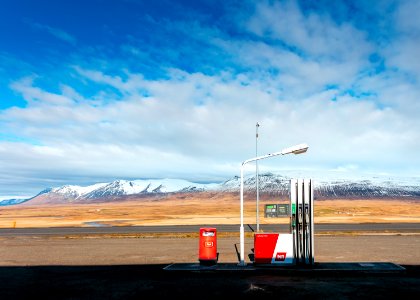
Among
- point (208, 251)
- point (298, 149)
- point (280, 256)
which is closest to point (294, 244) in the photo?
point (280, 256)

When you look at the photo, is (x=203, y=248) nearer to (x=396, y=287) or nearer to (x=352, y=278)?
(x=352, y=278)

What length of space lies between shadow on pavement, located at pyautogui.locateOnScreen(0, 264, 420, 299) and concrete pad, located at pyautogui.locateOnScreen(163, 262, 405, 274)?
28 centimetres

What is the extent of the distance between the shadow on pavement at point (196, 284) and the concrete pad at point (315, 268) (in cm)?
28

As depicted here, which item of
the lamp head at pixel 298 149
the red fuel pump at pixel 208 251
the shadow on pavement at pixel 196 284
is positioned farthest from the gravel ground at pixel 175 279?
the lamp head at pixel 298 149

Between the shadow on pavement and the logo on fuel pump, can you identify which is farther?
the logo on fuel pump

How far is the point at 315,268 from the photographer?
15500 millimetres

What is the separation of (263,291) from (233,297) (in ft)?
3.91

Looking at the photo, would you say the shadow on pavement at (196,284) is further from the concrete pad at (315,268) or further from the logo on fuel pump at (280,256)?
the logo on fuel pump at (280,256)

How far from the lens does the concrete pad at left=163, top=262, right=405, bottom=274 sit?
14884 mm

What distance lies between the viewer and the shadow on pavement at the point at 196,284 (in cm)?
1164

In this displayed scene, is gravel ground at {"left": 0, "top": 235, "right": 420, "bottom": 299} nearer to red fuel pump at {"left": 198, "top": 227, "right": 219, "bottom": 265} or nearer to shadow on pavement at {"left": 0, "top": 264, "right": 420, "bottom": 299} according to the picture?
shadow on pavement at {"left": 0, "top": 264, "right": 420, "bottom": 299}

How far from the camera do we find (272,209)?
57.9 meters

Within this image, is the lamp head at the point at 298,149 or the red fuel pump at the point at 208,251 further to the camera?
the red fuel pump at the point at 208,251

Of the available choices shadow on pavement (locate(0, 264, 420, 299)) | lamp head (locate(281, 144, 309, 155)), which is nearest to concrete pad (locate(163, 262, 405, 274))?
shadow on pavement (locate(0, 264, 420, 299))
